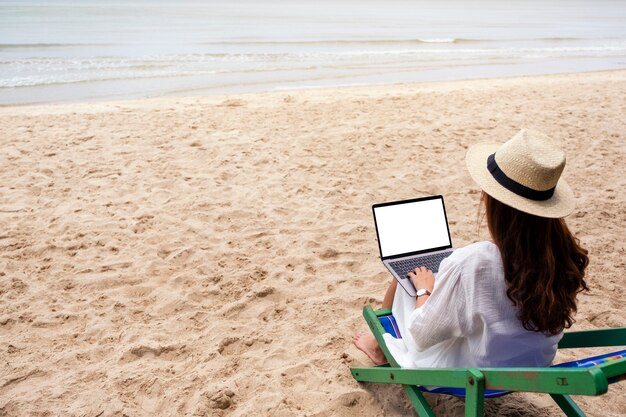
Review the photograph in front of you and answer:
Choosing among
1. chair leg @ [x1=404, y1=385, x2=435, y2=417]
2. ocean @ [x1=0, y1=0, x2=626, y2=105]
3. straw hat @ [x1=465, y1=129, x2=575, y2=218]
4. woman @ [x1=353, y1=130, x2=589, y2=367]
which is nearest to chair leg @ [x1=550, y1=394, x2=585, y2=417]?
woman @ [x1=353, y1=130, x2=589, y2=367]

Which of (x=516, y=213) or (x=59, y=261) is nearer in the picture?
(x=516, y=213)

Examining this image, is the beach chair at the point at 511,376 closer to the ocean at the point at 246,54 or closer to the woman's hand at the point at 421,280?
the woman's hand at the point at 421,280

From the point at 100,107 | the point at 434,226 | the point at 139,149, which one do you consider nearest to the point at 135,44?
the point at 100,107

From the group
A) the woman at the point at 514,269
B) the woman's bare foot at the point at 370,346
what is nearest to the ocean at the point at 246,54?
the woman's bare foot at the point at 370,346

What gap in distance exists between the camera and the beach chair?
1571mm

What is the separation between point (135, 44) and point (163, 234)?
59.0 feet

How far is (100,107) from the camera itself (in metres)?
9.40

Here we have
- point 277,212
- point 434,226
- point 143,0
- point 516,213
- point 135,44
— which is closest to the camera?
point 516,213

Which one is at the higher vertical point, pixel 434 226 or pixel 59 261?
pixel 434 226

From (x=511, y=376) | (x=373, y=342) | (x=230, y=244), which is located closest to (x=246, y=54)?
(x=230, y=244)

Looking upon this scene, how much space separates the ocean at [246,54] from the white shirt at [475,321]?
1103cm

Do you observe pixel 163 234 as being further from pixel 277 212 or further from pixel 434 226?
pixel 434 226

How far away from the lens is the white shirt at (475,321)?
79.8 inches

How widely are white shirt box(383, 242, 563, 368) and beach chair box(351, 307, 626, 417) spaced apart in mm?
129
